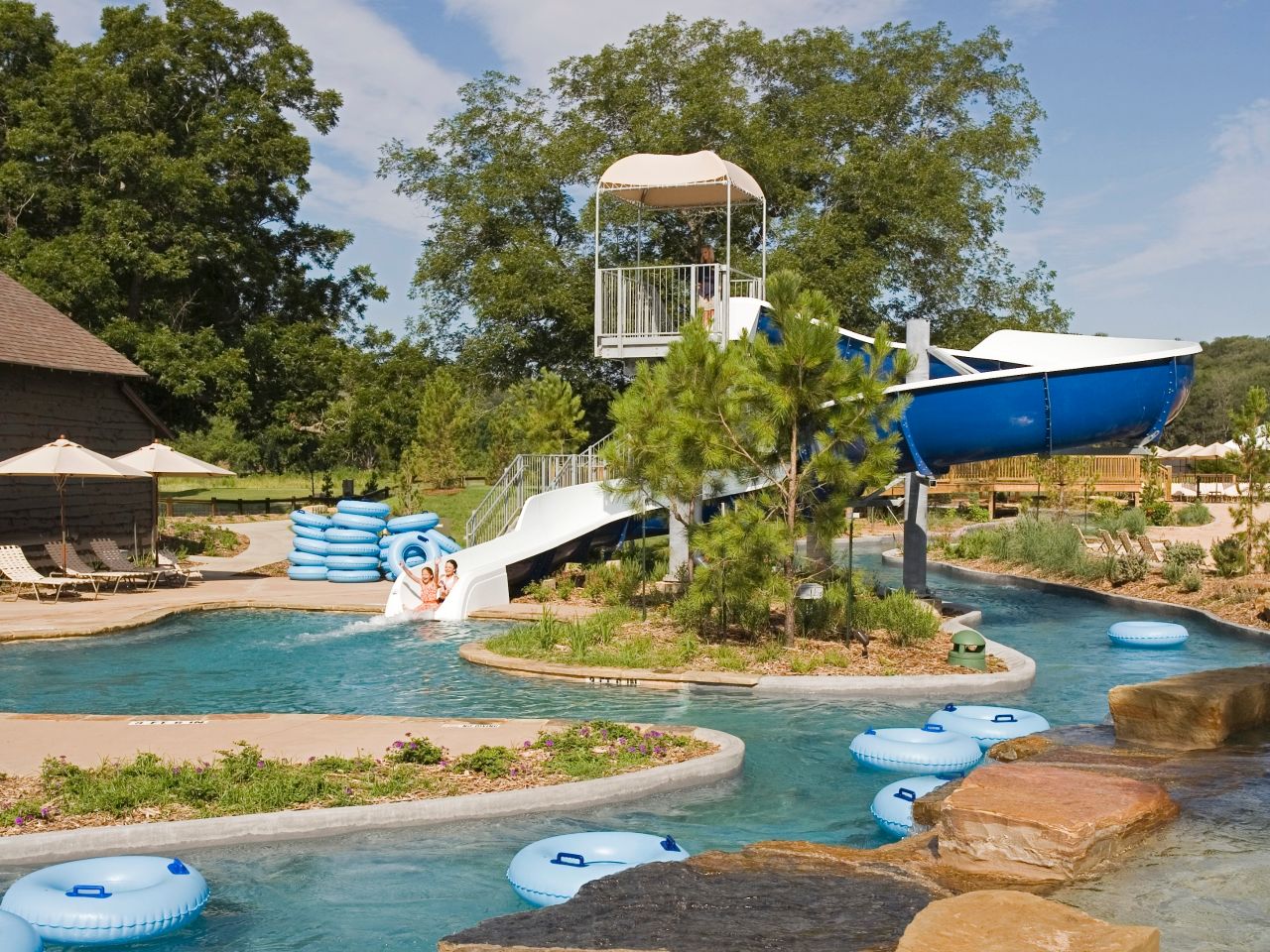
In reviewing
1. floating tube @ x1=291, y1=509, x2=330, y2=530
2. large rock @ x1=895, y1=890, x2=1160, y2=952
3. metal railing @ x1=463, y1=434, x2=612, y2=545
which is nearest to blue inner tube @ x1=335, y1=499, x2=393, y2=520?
floating tube @ x1=291, y1=509, x2=330, y2=530

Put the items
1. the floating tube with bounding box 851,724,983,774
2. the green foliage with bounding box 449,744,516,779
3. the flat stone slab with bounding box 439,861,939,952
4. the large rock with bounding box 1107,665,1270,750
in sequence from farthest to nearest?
1. the floating tube with bounding box 851,724,983,774
2. the large rock with bounding box 1107,665,1270,750
3. the green foliage with bounding box 449,744,516,779
4. the flat stone slab with bounding box 439,861,939,952

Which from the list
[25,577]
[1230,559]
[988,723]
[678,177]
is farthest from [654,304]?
[988,723]

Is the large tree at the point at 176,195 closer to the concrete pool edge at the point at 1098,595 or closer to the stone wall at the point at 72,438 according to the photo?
the stone wall at the point at 72,438

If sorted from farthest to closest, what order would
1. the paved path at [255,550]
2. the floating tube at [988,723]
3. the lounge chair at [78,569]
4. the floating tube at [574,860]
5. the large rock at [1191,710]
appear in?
the paved path at [255,550]
the lounge chair at [78,569]
the floating tube at [988,723]
the large rock at [1191,710]
the floating tube at [574,860]

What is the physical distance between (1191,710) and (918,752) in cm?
194

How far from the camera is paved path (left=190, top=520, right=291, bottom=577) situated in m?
24.9

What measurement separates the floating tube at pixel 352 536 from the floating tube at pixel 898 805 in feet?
51.3

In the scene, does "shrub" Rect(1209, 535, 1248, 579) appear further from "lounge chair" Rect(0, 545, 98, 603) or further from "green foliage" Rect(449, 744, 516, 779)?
"lounge chair" Rect(0, 545, 98, 603)

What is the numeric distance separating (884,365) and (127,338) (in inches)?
856

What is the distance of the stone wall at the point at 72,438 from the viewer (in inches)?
875

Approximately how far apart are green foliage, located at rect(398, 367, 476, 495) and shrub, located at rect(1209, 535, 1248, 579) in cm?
2566

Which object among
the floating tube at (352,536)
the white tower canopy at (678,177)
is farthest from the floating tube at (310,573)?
the white tower canopy at (678,177)

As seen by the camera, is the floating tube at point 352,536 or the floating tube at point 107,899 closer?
the floating tube at point 107,899

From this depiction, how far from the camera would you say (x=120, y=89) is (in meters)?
31.9
